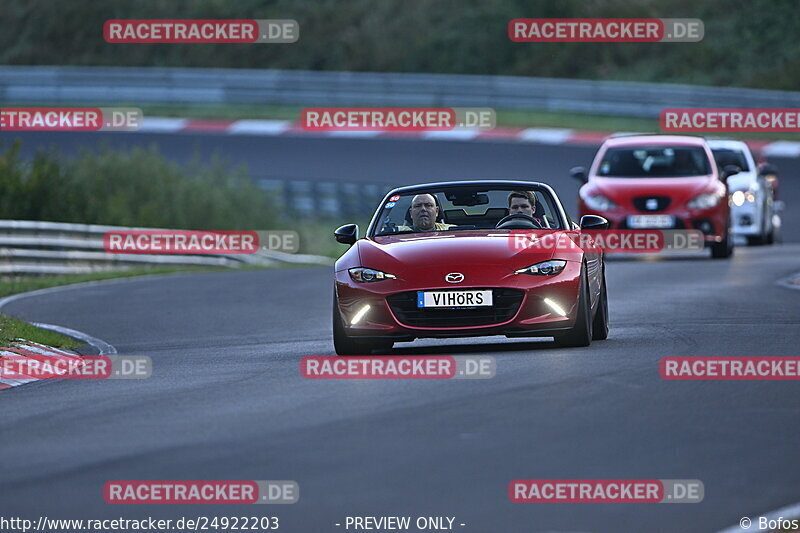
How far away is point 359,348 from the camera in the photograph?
41.4 feet

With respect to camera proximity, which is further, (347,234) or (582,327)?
(347,234)

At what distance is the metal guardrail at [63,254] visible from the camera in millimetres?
28281

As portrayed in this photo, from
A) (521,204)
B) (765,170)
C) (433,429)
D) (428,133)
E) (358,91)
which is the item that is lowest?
(433,429)

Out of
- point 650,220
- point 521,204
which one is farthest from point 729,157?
point 521,204

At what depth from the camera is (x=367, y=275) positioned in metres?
12.4

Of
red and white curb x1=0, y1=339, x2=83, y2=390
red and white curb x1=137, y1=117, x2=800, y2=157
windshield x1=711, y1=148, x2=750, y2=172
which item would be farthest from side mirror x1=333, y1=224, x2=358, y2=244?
red and white curb x1=137, y1=117, x2=800, y2=157

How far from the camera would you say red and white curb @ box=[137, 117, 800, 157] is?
38.0 m

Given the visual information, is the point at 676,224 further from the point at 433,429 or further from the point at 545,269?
the point at 433,429

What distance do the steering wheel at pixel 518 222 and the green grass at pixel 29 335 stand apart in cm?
401

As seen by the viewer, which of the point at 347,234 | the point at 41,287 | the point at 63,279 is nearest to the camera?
the point at 347,234

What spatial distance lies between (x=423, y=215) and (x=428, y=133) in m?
27.7

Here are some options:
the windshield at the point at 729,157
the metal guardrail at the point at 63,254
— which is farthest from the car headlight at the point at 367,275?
the metal guardrail at the point at 63,254

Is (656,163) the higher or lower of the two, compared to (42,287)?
higher

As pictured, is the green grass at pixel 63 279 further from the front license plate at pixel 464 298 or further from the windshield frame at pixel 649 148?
the front license plate at pixel 464 298
